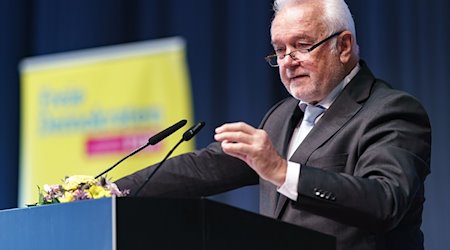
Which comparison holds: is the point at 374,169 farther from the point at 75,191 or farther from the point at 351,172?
the point at 75,191

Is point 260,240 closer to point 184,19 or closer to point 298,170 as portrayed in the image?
point 298,170

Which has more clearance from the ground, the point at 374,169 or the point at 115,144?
the point at 374,169

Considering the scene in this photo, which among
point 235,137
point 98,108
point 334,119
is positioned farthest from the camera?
point 98,108

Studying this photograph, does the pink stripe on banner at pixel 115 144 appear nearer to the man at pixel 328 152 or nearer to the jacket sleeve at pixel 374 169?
the man at pixel 328 152

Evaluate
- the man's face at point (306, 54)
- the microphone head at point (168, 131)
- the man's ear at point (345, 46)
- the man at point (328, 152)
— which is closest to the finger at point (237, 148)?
the man at point (328, 152)

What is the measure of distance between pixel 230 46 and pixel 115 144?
0.69 metres

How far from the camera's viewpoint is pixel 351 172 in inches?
95.2

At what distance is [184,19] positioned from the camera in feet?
14.9

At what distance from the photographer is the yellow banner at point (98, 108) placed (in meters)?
4.35

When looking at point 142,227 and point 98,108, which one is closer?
point 142,227

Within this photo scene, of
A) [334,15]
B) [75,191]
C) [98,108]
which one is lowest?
[98,108]

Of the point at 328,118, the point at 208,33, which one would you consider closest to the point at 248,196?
the point at 208,33

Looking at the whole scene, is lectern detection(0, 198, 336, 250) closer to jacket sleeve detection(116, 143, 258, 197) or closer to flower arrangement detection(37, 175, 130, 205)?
flower arrangement detection(37, 175, 130, 205)

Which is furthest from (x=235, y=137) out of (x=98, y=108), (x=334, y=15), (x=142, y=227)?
(x=98, y=108)
